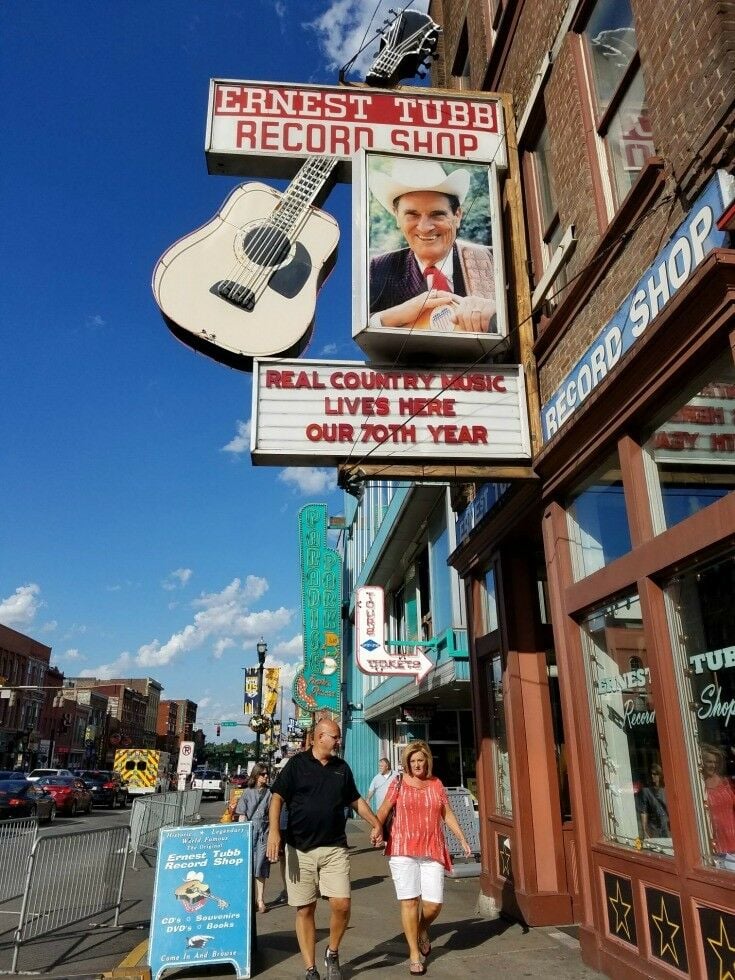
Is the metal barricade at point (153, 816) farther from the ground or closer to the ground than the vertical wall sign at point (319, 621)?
closer to the ground

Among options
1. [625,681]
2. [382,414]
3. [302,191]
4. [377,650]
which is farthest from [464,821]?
[302,191]

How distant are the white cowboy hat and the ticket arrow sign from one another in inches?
331

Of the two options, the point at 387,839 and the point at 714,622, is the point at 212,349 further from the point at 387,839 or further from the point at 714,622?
the point at 714,622

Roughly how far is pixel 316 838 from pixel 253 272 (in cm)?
610

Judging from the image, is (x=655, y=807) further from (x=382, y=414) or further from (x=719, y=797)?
(x=382, y=414)

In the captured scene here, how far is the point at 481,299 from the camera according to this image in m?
7.84

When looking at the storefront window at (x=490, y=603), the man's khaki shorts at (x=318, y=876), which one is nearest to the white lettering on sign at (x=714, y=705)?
the man's khaki shorts at (x=318, y=876)

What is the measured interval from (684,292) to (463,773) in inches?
620

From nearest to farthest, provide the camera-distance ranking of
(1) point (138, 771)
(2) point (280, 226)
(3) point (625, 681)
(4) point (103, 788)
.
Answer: (3) point (625, 681)
(2) point (280, 226)
(4) point (103, 788)
(1) point (138, 771)

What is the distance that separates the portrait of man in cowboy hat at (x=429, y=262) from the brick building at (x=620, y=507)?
21.7 inches

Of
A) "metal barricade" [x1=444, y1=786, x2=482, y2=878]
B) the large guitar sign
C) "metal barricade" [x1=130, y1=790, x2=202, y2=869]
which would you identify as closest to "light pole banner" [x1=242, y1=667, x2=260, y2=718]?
"metal barricade" [x1=130, y1=790, x2=202, y2=869]

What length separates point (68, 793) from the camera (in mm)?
25484

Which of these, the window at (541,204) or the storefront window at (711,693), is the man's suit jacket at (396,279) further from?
the storefront window at (711,693)

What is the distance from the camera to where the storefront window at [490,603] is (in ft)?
30.9
